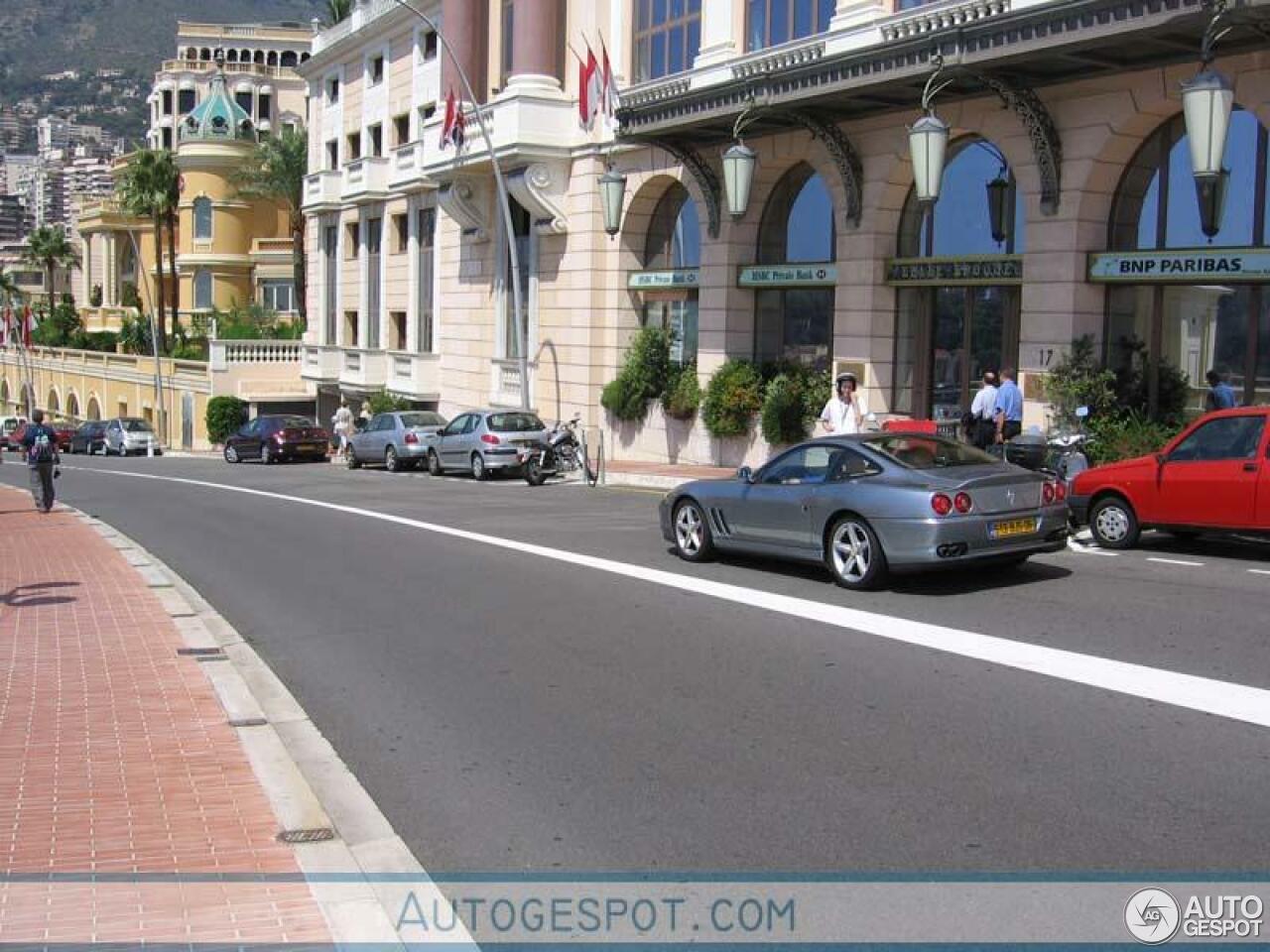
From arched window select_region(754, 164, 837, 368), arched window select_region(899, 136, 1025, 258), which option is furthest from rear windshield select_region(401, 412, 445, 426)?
arched window select_region(899, 136, 1025, 258)

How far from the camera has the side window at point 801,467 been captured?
488 inches

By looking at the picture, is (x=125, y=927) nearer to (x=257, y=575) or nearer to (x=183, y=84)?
(x=257, y=575)

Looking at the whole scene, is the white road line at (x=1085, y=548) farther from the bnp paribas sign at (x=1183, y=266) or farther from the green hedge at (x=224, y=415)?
the green hedge at (x=224, y=415)

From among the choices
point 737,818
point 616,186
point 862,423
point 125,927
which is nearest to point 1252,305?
point 862,423

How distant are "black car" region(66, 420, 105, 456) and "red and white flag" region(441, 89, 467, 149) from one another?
28735 mm

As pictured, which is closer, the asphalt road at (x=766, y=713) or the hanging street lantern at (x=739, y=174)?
the asphalt road at (x=766, y=713)

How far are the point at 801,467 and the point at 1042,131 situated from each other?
32.9 ft

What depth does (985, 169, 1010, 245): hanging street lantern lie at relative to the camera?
21703mm

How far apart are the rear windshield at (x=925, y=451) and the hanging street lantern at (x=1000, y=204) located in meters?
10.4

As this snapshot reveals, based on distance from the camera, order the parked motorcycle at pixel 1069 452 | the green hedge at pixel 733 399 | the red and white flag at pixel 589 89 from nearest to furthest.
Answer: the parked motorcycle at pixel 1069 452 → the green hedge at pixel 733 399 → the red and white flag at pixel 589 89

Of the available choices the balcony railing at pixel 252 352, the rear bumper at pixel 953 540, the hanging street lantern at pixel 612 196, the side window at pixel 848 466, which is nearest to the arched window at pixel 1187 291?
the rear bumper at pixel 953 540

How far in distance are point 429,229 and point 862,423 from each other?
1007 inches

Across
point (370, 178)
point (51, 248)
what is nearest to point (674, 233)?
point (370, 178)

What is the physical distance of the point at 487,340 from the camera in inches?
1457
